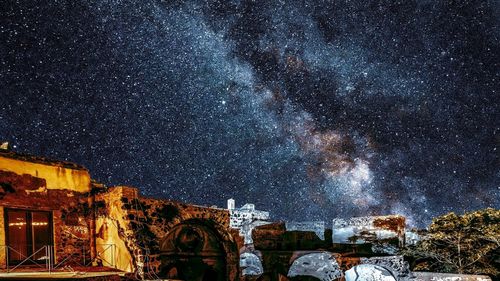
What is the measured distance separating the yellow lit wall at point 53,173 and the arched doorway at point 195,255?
154 inches

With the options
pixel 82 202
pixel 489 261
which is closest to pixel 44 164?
pixel 82 202

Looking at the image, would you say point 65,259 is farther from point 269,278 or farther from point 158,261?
point 269,278

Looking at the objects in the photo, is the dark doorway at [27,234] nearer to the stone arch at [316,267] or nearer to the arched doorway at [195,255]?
the arched doorway at [195,255]

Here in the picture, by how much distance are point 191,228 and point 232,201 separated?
2058 cm

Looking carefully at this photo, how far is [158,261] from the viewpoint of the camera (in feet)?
34.0

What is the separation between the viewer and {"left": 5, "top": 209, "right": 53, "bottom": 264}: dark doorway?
9227 millimetres

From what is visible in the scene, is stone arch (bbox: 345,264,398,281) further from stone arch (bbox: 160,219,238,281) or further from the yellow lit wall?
the yellow lit wall

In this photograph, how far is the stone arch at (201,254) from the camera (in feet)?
44.8

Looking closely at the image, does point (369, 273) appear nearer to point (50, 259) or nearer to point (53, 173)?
point (50, 259)

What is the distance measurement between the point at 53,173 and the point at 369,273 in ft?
45.9

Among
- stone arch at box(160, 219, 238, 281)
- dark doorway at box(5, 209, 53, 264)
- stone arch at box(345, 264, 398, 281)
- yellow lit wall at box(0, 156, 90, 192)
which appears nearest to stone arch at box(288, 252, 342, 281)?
stone arch at box(345, 264, 398, 281)

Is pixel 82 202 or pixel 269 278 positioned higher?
pixel 82 202

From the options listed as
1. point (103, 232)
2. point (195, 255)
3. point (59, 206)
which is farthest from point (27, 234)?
point (195, 255)

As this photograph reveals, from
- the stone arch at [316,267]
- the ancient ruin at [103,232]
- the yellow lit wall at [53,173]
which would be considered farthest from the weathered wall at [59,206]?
the stone arch at [316,267]
